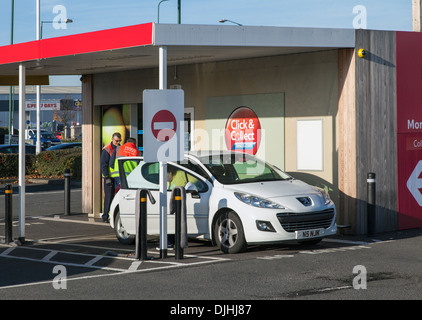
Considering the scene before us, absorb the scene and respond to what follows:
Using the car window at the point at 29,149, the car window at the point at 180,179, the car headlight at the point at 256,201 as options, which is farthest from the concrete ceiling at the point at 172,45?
the car window at the point at 29,149

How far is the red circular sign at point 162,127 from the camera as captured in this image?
36.7ft

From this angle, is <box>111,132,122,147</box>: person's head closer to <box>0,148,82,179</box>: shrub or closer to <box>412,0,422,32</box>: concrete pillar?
<box>412,0,422,32</box>: concrete pillar

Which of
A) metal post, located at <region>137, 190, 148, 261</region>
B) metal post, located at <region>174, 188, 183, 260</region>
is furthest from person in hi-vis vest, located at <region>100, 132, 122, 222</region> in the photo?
metal post, located at <region>174, 188, 183, 260</region>

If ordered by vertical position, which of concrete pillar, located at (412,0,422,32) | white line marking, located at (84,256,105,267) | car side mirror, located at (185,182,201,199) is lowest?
white line marking, located at (84,256,105,267)

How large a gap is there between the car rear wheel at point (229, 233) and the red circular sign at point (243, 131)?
3.87 meters

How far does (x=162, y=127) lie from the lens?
1117 cm

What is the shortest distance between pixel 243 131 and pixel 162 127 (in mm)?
4563

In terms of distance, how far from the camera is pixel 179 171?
494 inches

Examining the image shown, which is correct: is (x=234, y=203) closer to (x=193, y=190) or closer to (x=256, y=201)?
(x=256, y=201)

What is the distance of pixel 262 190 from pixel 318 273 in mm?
2270

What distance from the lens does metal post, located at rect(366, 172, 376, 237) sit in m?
13.4

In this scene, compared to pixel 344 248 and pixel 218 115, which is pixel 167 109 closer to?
pixel 344 248

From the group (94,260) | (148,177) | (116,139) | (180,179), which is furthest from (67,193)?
(94,260)
